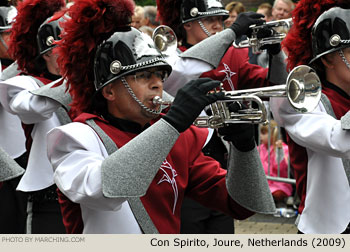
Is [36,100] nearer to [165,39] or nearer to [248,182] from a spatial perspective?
[165,39]

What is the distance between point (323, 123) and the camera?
11.8ft

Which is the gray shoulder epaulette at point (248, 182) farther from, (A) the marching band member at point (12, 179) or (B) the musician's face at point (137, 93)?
(A) the marching band member at point (12, 179)

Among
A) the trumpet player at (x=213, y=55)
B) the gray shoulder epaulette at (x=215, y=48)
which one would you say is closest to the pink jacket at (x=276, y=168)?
the trumpet player at (x=213, y=55)

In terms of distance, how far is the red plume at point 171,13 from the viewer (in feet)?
17.9

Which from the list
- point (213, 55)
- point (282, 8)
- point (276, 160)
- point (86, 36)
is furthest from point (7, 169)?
point (282, 8)

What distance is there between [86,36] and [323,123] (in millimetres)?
1268

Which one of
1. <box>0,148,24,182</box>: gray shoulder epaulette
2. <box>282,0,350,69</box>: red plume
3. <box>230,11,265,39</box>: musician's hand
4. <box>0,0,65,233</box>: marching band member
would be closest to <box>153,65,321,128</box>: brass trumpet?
<box>282,0,350,69</box>: red plume

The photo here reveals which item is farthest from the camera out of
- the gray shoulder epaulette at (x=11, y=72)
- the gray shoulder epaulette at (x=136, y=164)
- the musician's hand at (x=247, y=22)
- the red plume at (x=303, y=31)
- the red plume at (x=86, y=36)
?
the gray shoulder epaulette at (x=11, y=72)

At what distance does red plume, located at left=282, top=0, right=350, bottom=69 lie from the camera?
396 centimetres

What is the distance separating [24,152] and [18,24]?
3.11 ft

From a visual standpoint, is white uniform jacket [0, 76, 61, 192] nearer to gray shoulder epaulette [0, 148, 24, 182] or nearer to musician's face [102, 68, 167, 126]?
gray shoulder epaulette [0, 148, 24, 182]

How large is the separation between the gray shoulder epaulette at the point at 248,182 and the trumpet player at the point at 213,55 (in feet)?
4.73

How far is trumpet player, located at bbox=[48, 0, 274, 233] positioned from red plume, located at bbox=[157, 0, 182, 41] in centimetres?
211

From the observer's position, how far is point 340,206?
3678 millimetres
